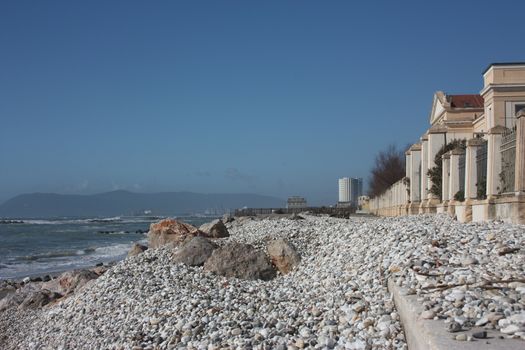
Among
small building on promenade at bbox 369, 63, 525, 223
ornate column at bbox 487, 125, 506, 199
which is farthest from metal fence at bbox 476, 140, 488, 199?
ornate column at bbox 487, 125, 506, 199

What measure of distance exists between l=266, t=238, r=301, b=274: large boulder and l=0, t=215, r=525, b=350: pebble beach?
187 mm

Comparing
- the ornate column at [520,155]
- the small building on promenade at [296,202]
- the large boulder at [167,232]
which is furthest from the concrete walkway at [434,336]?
the small building on promenade at [296,202]

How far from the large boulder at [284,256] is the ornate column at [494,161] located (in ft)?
17.8

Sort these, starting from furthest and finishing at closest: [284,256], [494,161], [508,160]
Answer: [494,161], [508,160], [284,256]

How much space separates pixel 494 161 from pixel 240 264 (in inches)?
267

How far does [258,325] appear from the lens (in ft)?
22.4

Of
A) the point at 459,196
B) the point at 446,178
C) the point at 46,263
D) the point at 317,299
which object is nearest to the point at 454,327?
the point at 317,299

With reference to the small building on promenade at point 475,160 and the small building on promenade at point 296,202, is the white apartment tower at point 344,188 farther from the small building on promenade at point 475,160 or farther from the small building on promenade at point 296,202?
the small building on promenade at point 475,160

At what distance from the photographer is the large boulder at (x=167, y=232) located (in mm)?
14961

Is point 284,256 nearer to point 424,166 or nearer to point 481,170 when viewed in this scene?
point 481,170

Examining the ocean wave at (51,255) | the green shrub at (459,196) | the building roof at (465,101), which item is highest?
the building roof at (465,101)

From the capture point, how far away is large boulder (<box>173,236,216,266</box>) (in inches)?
427

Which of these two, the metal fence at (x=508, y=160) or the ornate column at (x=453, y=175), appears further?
the ornate column at (x=453, y=175)

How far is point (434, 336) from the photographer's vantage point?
4250mm
